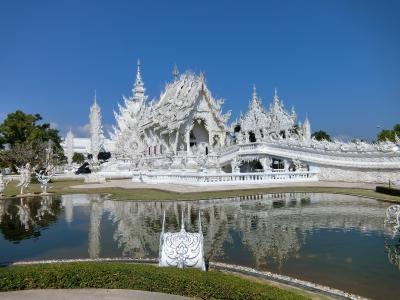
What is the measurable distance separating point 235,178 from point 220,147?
671 inches

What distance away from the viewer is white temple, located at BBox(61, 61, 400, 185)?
87.9 ft

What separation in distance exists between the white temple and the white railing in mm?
20

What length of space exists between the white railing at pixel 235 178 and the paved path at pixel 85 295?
19078 mm

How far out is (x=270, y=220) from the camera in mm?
13023

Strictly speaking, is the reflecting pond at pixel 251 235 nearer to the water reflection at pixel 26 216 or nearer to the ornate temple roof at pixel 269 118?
the water reflection at pixel 26 216

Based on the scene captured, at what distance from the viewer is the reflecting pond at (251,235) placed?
7.75m

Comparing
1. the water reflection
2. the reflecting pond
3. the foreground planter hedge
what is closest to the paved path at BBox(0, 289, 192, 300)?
the foreground planter hedge

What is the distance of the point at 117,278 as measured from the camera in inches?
246

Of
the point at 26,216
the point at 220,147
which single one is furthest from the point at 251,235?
the point at 220,147

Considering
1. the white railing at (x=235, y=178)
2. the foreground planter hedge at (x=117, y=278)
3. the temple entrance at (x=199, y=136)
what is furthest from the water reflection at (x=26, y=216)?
the temple entrance at (x=199, y=136)

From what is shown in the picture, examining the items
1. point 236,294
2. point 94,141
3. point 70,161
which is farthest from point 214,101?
point 70,161

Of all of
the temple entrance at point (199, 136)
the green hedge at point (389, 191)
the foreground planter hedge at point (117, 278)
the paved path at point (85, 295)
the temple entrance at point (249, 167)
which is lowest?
the paved path at point (85, 295)

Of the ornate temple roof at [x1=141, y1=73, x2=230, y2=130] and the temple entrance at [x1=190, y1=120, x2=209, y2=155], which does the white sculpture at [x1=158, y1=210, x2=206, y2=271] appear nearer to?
the ornate temple roof at [x1=141, y1=73, x2=230, y2=130]

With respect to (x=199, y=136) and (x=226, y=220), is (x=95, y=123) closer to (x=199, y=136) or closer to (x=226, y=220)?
(x=199, y=136)
